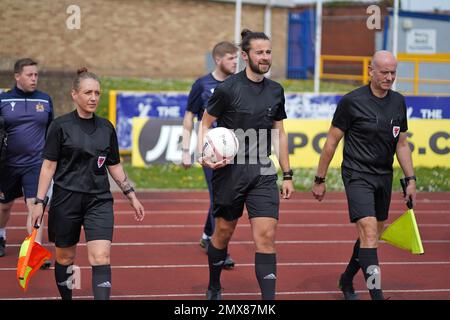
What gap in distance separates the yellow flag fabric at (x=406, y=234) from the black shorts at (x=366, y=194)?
177 mm

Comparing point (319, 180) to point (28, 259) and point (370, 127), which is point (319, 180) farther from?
point (28, 259)

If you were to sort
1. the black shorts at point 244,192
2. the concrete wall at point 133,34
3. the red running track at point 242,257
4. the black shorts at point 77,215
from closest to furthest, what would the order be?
the black shorts at point 77,215
the black shorts at point 244,192
the red running track at point 242,257
the concrete wall at point 133,34

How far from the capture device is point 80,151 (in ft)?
22.5

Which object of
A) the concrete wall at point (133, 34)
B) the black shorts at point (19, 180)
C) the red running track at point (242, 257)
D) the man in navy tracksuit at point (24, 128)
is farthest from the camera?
the concrete wall at point (133, 34)

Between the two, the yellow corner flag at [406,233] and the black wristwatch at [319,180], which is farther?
the black wristwatch at [319,180]

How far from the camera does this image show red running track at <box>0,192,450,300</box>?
860 centimetres

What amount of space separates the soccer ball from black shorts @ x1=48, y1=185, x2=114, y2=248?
2.85ft

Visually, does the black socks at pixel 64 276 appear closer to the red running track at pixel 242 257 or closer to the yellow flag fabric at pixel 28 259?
the yellow flag fabric at pixel 28 259

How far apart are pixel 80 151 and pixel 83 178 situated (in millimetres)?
215

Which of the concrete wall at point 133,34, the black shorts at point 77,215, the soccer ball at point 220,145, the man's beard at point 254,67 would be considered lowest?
the black shorts at point 77,215

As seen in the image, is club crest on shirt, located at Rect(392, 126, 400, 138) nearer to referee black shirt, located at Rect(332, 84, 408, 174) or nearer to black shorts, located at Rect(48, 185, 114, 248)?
referee black shirt, located at Rect(332, 84, 408, 174)

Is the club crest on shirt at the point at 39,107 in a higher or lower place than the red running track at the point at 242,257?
higher

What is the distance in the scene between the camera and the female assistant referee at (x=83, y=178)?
6.84m

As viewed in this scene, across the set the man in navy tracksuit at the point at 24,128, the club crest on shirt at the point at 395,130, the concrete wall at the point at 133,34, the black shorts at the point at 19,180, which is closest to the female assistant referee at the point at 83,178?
the club crest on shirt at the point at 395,130
